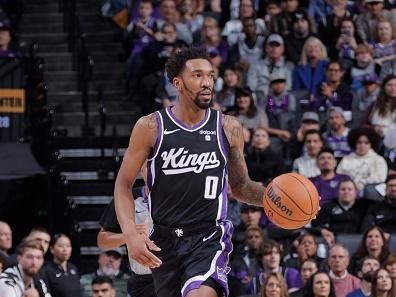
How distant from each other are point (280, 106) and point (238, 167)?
7903 mm

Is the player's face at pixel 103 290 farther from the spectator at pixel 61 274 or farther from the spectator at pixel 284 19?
the spectator at pixel 284 19

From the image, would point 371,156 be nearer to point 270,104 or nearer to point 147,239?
point 270,104

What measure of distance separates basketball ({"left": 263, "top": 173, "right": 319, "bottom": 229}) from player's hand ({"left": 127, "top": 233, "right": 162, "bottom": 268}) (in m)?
0.89

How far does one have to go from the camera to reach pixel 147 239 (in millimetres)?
7746

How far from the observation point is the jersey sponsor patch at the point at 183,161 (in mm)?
8023

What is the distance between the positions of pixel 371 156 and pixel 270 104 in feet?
6.56

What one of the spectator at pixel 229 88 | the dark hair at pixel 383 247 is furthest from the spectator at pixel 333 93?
the dark hair at pixel 383 247

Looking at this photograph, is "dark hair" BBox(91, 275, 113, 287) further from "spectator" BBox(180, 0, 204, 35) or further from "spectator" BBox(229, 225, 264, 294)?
"spectator" BBox(180, 0, 204, 35)

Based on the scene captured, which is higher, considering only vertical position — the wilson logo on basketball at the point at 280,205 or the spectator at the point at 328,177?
the wilson logo on basketball at the point at 280,205

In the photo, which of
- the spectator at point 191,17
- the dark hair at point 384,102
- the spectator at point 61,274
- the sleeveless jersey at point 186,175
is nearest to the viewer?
the sleeveless jersey at point 186,175

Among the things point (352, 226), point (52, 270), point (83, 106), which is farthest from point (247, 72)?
point (52, 270)

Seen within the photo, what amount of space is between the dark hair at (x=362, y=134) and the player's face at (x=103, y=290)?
3.92 meters

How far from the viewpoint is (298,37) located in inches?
671

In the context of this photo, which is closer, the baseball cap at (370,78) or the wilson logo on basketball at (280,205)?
the wilson logo on basketball at (280,205)
